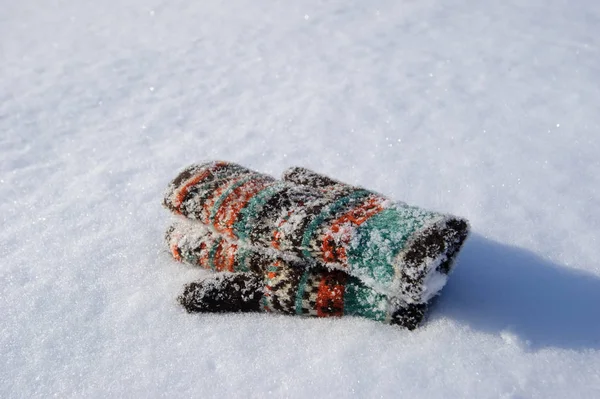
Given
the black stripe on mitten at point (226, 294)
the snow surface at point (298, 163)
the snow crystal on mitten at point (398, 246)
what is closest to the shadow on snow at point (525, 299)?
the snow surface at point (298, 163)

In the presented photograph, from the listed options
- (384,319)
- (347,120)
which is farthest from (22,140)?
(384,319)

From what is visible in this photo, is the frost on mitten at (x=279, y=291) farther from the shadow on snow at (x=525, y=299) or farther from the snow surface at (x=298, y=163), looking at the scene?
the shadow on snow at (x=525, y=299)

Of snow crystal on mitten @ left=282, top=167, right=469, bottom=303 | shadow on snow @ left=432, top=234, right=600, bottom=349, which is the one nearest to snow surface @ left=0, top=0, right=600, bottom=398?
shadow on snow @ left=432, top=234, right=600, bottom=349

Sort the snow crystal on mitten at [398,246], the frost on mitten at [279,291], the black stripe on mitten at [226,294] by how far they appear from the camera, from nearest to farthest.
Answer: the snow crystal on mitten at [398,246], the frost on mitten at [279,291], the black stripe on mitten at [226,294]

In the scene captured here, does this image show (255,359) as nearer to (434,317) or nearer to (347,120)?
(434,317)

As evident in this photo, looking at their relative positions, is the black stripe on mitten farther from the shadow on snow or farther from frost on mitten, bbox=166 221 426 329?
the shadow on snow

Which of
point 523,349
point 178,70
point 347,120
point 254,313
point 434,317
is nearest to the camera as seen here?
point 523,349
